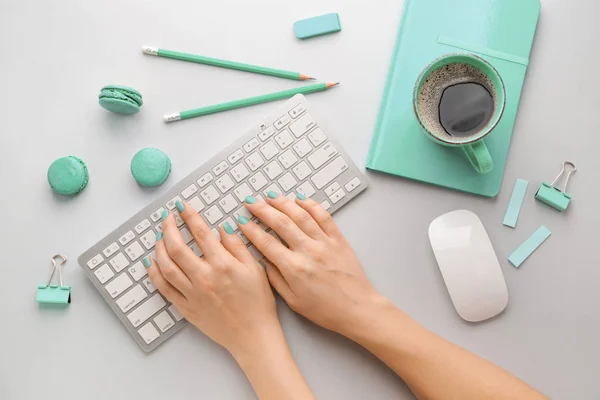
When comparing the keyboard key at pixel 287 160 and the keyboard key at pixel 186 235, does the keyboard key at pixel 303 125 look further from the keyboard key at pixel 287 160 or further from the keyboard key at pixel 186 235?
the keyboard key at pixel 186 235

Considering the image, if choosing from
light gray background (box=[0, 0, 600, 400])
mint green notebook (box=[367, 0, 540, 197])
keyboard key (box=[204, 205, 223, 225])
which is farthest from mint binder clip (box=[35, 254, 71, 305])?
mint green notebook (box=[367, 0, 540, 197])

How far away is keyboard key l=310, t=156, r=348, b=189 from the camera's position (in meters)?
0.80

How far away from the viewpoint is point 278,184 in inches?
31.7

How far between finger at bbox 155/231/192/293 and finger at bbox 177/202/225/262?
0.04 m

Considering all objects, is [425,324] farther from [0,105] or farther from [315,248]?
[0,105]

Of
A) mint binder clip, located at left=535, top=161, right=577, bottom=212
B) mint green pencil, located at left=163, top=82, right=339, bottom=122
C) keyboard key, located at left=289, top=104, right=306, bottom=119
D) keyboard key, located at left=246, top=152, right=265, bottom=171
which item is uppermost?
mint green pencil, located at left=163, top=82, right=339, bottom=122

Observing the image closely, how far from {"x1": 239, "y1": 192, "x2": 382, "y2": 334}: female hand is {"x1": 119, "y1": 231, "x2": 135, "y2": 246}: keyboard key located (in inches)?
6.2

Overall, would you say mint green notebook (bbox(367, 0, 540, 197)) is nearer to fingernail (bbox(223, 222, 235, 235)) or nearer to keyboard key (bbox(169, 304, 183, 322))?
fingernail (bbox(223, 222, 235, 235))

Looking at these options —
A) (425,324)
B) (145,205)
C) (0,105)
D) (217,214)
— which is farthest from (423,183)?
(0,105)

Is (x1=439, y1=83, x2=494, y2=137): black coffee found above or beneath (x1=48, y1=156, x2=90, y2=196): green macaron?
beneath

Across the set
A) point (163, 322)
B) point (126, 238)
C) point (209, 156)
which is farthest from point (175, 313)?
point (209, 156)

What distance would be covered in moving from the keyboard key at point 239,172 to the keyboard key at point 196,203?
0.06m

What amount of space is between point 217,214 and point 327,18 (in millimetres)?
334

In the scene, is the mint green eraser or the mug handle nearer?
the mug handle
